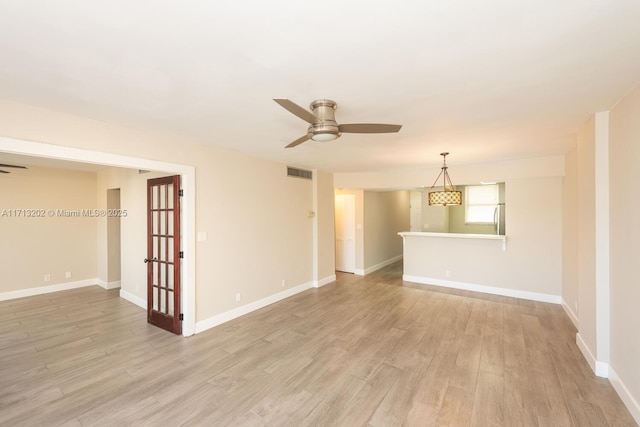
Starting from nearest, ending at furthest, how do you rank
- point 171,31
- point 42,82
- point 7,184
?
point 171,31
point 42,82
point 7,184

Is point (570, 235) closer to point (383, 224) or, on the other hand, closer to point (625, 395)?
point (625, 395)

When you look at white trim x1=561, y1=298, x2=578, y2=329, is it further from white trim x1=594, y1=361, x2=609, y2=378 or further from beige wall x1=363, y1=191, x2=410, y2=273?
beige wall x1=363, y1=191, x2=410, y2=273

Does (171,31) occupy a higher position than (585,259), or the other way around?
(171,31)

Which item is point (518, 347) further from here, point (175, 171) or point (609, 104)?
point (175, 171)

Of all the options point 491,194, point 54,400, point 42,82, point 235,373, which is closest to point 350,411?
point 235,373

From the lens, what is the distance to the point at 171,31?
55.5 inches

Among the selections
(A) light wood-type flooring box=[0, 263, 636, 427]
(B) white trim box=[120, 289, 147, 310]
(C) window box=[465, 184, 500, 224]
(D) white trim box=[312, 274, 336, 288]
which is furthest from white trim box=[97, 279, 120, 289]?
(C) window box=[465, 184, 500, 224]

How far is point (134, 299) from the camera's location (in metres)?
4.83

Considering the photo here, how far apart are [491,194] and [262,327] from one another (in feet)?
22.3

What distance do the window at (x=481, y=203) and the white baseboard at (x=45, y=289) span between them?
9.66m

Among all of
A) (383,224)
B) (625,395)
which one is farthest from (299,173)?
(625,395)

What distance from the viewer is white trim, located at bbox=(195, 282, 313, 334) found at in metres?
3.79

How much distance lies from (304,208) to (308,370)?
11.1 feet

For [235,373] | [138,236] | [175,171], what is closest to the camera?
[235,373]
